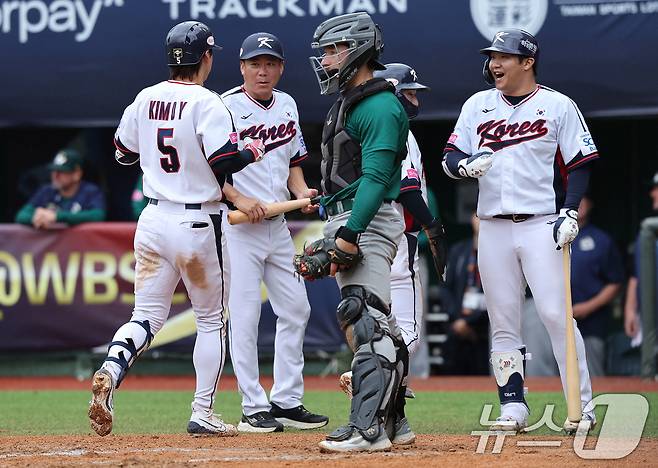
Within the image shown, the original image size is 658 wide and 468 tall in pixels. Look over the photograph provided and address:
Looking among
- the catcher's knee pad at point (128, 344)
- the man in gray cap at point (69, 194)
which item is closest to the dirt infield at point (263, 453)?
the catcher's knee pad at point (128, 344)

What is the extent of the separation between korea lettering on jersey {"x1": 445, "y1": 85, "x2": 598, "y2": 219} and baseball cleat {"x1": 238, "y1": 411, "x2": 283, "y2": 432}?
152 cm

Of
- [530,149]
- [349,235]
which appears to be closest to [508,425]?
[530,149]

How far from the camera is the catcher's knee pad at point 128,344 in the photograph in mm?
5922

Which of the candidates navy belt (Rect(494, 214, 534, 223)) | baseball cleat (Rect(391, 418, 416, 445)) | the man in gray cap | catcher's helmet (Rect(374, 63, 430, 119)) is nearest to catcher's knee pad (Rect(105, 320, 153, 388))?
baseball cleat (Rect(391, 418, 416, 445))

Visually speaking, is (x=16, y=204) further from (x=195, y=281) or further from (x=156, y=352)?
(x=195, y=281)

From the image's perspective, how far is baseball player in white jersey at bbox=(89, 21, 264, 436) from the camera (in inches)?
239

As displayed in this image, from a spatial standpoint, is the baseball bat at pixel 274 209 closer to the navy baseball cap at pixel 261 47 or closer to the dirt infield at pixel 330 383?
the navy baseball cap at pixel 261 47

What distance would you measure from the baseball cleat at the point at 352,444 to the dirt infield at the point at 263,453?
0.05 m

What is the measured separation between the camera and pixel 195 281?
6.17 meters

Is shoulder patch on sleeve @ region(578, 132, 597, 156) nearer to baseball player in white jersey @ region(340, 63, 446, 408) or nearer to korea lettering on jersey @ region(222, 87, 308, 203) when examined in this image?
baseball player in white jersey @ region(340, 63, 446, 408)

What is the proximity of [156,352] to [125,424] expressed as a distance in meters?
3.37

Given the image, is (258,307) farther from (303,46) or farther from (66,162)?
(66,162)

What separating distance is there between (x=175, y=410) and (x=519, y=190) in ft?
9.30

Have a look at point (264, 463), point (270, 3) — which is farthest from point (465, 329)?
point (264, 463)
